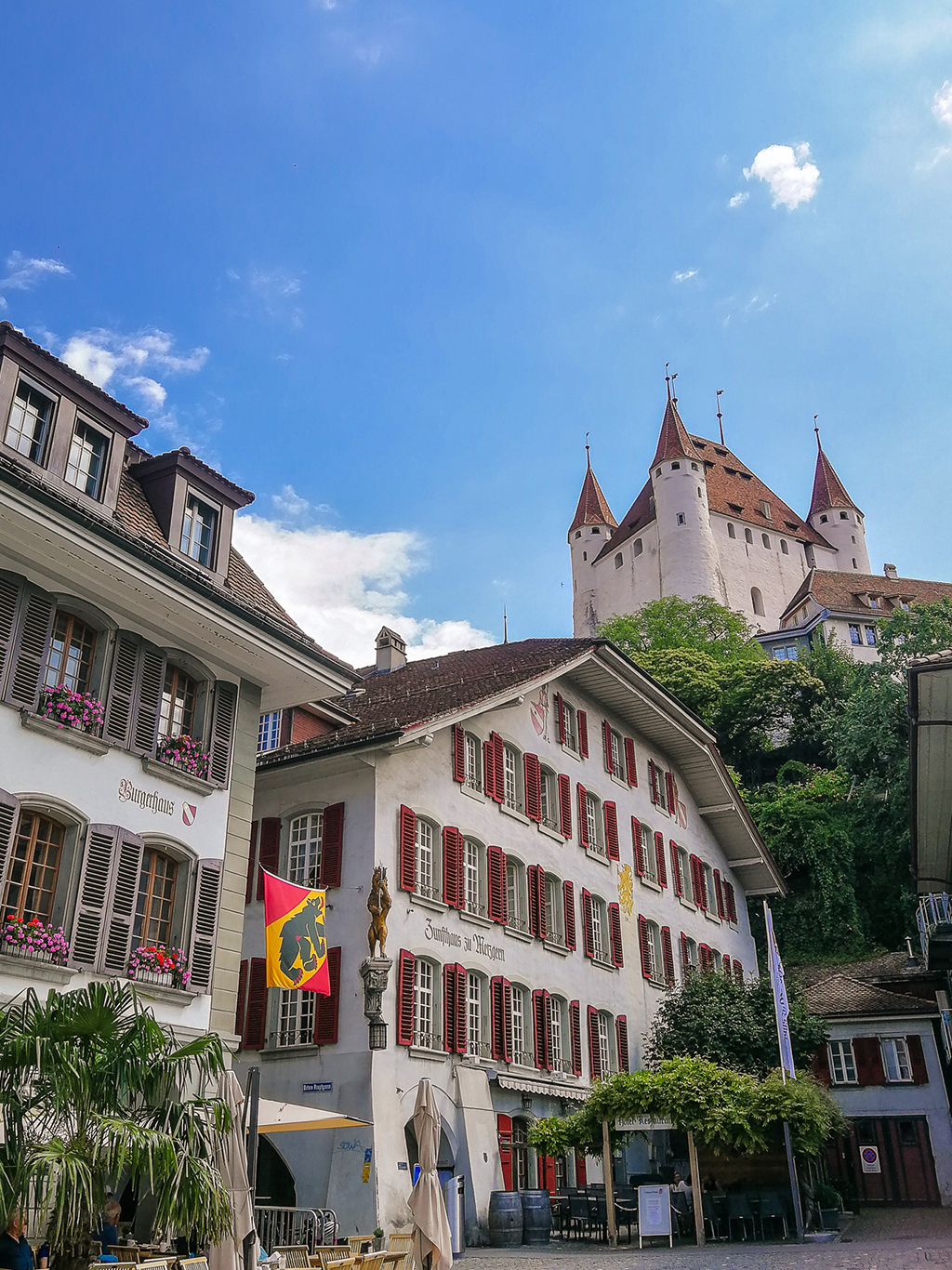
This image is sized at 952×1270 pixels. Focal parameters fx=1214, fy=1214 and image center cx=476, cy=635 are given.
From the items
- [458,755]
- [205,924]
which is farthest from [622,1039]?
[205,924]

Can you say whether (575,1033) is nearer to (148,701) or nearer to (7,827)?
(148,701)

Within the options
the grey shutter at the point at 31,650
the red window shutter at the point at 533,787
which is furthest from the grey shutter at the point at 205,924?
the red window shutter at the point at 533,787

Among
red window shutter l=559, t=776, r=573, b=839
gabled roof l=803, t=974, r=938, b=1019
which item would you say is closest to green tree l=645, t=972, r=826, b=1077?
gabled roof l=803, t=974, r=938, b=1019

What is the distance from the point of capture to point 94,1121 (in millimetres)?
8523

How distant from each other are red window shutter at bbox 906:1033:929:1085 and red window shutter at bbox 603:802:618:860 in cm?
1044

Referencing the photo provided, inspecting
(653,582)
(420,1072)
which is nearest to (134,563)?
(420,1072)

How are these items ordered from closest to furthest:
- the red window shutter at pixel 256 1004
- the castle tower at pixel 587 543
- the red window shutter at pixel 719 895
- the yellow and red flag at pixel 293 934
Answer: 1. the yellow and red flag at pixel 293 934
2. the red window shutter at pixel 256 1004
3. the red window shutter at pixel 719 895
4. the castle tower at pixel 587 543

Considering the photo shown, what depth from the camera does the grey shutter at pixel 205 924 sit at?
15055 mm

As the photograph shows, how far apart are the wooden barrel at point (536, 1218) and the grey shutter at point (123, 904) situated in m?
9.61

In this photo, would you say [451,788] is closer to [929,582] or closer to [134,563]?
[134,563]

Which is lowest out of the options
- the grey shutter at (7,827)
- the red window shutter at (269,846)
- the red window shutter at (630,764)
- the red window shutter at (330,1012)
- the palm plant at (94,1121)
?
the palm plant at (94,1121)

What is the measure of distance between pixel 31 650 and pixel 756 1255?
12.4m

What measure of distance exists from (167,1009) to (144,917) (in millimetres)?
1120

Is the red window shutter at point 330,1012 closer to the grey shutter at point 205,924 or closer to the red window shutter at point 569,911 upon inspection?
the grey shutter at point 205,924
